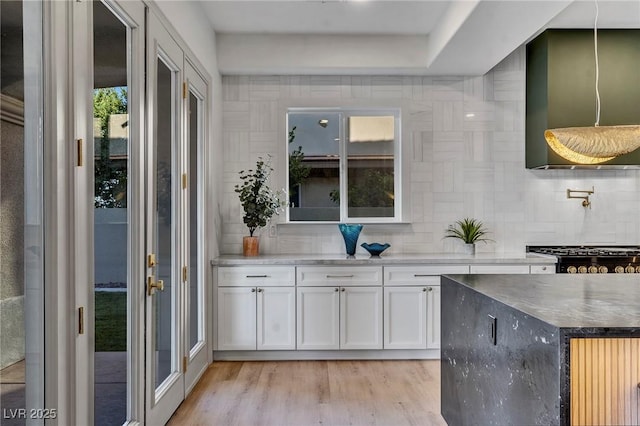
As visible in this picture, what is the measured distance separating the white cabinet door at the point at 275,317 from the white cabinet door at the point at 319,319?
0.08 meters

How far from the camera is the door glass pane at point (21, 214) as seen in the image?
4.67ft

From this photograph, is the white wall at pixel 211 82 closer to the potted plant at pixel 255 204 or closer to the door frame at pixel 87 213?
the potted plant at pixel 255 204

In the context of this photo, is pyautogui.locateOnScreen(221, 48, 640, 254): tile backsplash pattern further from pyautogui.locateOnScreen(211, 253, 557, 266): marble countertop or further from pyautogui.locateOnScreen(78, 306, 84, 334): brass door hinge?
pyautogui.locateOnScreen(78, 306, 84, 334): brass door hinge

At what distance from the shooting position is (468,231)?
15.0 ft

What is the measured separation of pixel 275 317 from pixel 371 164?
174 centimetres

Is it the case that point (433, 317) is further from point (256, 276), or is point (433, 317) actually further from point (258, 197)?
point (258, 197)

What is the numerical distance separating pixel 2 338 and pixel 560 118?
14.2 ft

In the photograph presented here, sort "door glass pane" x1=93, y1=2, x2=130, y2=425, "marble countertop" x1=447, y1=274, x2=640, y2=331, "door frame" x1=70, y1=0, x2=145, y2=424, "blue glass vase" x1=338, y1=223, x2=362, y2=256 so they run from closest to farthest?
"marble countertop" x1=447, y1=274, x2=640, y2=331 → "door frame" x1=70, y1=0, x2=145, y2=424 → "door glass pane" x1=93, y1=2, x2=130, y2=425 → "blue glass vase" x1=338, y1=223, x2=362, y2=256

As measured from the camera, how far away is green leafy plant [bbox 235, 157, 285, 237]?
4383mm

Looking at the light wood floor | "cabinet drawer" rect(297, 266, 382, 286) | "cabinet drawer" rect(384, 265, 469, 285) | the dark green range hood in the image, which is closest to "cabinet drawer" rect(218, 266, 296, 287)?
"cabinet drawer" rect(297, 266, 382, 286)

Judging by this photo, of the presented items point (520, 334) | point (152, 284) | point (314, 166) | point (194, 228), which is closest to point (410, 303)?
point (314, 166)

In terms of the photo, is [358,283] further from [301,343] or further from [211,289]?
[211,289]

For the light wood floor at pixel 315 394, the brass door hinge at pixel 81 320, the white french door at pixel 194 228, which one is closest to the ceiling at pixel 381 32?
the white french door at pixel 194 228

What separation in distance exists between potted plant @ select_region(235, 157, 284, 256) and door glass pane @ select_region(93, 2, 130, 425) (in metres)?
2.05
